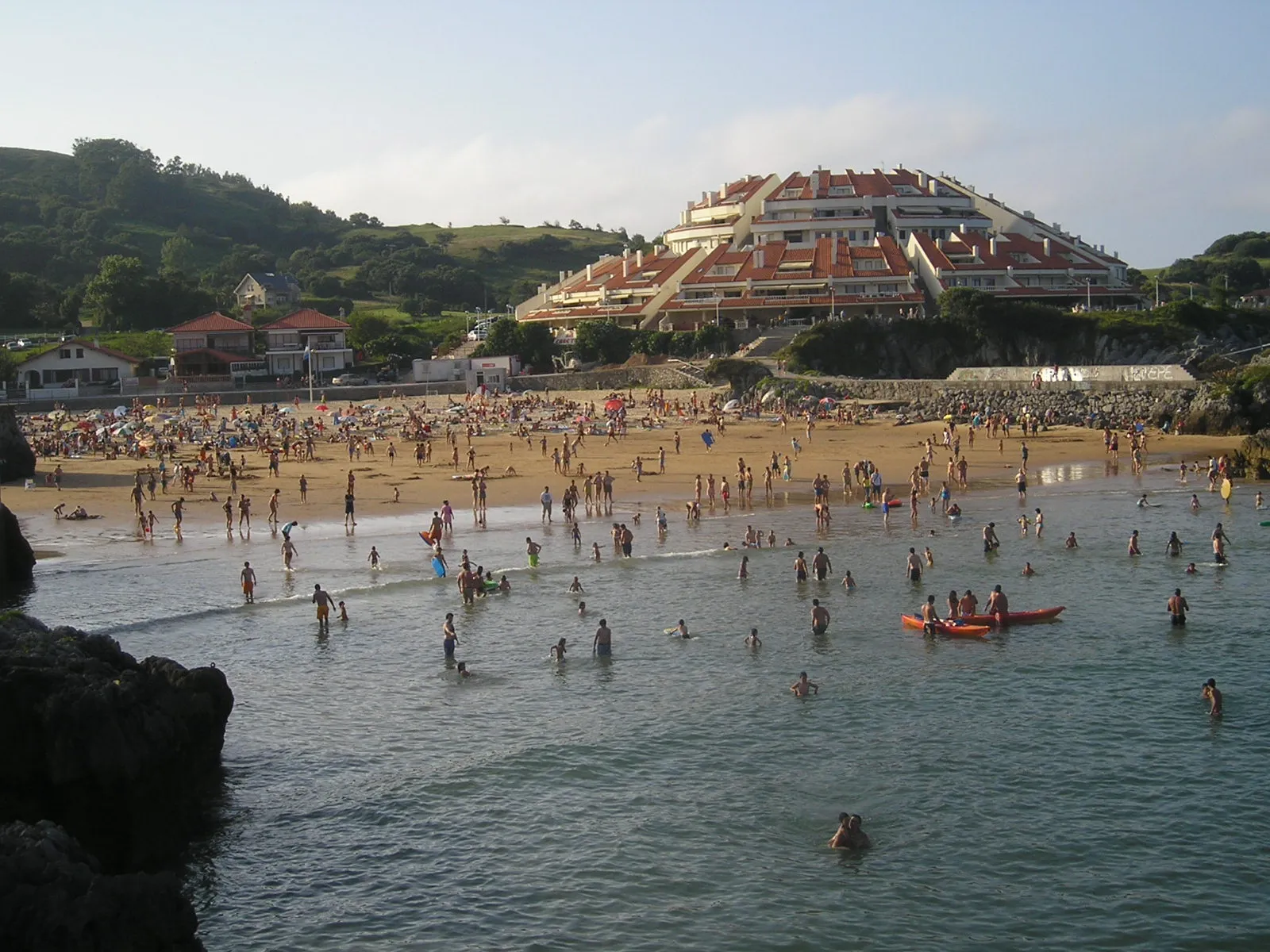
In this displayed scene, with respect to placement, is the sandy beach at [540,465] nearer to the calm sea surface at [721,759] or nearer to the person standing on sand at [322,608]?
the calm sea surface at [721,759]

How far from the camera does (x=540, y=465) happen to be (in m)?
47.6

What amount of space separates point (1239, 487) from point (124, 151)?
180 m

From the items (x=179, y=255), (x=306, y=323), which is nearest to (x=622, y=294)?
(x=306, y=323)

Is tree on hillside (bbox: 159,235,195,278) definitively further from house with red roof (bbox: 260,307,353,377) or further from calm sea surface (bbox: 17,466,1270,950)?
calm sea surface (bbox: 17,466,1270,950)

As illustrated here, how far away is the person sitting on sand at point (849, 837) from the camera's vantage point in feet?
49.0

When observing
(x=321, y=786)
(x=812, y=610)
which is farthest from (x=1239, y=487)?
(x=321, y=786)

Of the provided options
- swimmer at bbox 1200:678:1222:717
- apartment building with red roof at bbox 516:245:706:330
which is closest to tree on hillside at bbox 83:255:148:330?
apartment building with red roof at bbox 516:245:706:330

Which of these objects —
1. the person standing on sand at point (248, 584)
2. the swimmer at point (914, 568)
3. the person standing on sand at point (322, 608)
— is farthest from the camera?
the swimmer at point (914, 568)

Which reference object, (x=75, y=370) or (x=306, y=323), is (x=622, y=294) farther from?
(x=75, y=370)

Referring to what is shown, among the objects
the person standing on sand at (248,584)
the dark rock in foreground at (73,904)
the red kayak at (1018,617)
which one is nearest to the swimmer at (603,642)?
the red kayak at (1018,617)

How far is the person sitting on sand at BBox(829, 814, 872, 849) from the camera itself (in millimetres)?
14922

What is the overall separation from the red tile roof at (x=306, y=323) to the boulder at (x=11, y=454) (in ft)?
119

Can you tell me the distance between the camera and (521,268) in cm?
15812

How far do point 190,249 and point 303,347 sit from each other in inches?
2992
